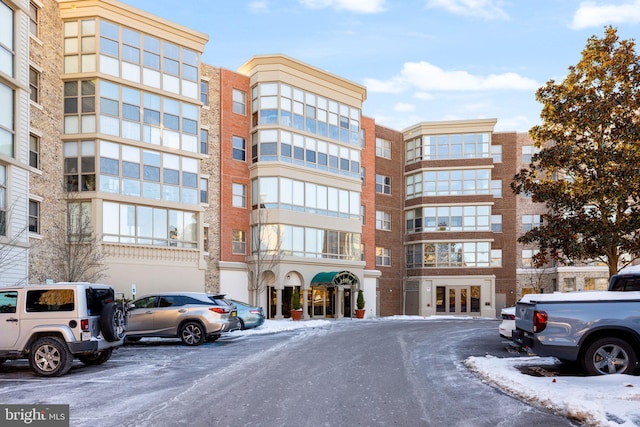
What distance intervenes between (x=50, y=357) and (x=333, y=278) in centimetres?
2549

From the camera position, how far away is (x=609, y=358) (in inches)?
413

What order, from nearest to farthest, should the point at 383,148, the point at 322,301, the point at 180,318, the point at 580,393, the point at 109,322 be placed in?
the point at 580,393
the point at 109,322
the point at 180,318
the point at 322,301
the point at 383,148

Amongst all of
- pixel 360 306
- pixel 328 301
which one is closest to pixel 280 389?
pixel 360 306

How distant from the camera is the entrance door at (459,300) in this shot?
158 feet

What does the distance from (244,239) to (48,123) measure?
13630 millimetres

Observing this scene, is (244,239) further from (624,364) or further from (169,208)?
(624,364)

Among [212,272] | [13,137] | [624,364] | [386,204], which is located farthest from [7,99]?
[386,204]

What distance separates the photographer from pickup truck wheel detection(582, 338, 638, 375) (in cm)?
1043

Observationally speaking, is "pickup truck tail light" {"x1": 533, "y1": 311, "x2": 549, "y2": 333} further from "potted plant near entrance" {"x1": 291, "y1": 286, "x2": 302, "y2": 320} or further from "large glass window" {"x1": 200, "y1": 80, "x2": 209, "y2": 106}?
"large glass window" {"x1": 200, "y1": 80, "x2": 209, "y2": 106}

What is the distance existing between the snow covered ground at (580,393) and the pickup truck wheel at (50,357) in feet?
27.5

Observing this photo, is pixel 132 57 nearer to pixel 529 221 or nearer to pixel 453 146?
pixel 453 146

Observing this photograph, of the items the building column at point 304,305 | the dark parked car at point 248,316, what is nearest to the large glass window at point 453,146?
the building column at point 304,305

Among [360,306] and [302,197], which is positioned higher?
[302,197]

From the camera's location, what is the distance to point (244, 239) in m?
36.6
